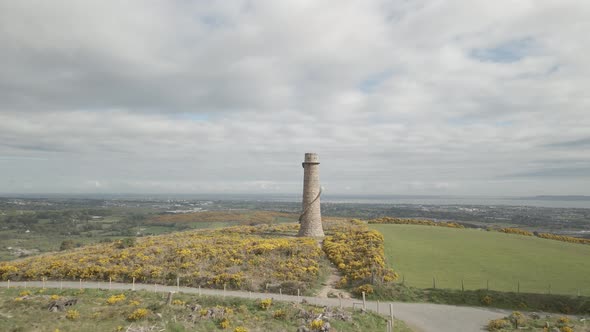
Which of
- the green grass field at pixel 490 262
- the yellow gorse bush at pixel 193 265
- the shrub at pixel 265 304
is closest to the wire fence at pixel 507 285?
the green grass field at pixel 490 262

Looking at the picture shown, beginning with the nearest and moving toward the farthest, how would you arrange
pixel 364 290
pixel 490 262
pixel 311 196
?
pixel 364 290 < pixel 490 262 < pixel 311 196

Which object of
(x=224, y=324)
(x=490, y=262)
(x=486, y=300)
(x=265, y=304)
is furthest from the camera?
(x=490, y=262)

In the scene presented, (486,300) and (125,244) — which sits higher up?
(486,300)

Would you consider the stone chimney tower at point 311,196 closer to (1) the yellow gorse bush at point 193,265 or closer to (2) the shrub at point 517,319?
(1) the yellow gorse bush at point 193,265

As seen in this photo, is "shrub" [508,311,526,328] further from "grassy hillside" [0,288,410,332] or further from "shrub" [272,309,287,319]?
"shrub" [272,309,287,319]

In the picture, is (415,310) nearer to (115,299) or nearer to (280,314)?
(280,314)

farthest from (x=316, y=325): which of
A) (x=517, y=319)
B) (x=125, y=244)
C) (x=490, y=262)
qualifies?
(x=125, y=244)

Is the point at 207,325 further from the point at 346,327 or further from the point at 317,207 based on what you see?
the point at 317,207

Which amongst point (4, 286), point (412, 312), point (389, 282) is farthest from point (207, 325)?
point (4, 286)
